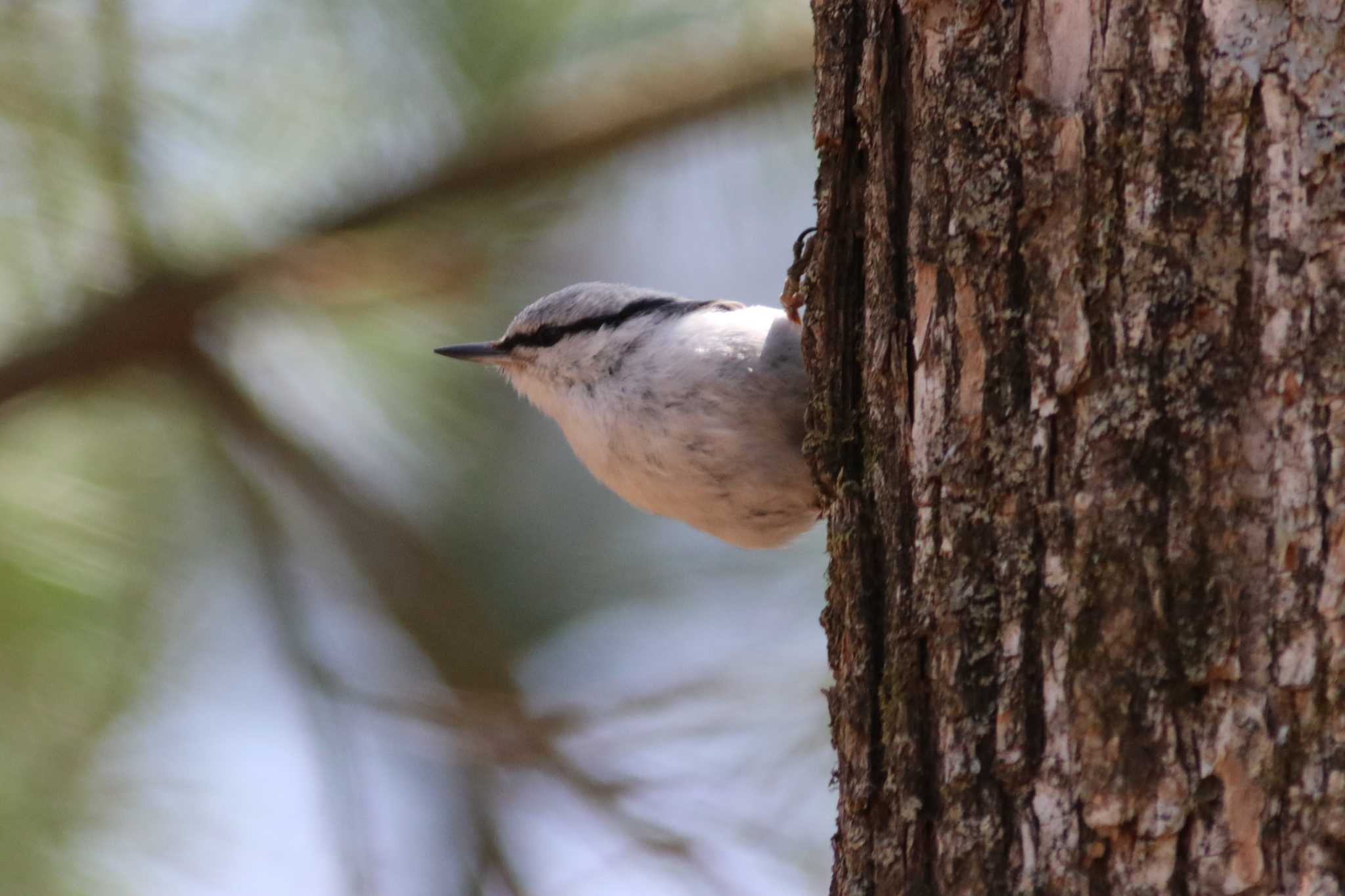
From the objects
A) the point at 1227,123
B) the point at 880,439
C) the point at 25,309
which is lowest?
the point at 880,439

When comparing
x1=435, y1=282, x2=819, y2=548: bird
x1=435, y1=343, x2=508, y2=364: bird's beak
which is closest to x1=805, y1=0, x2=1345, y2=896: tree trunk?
x1=435, y1=282, x2=819, y2=548: bird

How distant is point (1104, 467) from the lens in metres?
1.23

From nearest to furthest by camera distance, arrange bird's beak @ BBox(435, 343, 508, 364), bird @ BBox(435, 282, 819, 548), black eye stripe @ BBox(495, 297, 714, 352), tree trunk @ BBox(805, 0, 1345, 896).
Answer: tree trunk @ BBox(805, 0, 1345, 896) → bird @ BBox(435, 282, 819, 548) → black eye stripe @ BBox(495, 297, 714, 352) → bird's beak @ BBox(435, 343, 508, 364)

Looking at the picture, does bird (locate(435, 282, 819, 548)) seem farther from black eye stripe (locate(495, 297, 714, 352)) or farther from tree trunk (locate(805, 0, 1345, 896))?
tree trunk (locate(805, 0, 1345, 896))

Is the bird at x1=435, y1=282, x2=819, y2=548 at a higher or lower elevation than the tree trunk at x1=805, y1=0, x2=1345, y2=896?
higher

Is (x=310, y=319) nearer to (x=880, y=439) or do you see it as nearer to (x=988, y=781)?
(x=880, y=439)

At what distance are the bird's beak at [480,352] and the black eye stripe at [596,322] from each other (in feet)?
0.04

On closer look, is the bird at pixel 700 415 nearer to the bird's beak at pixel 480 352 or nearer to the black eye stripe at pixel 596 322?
the black eye stripe at pixel 596 322

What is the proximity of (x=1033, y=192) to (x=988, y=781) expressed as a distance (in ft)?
1.87

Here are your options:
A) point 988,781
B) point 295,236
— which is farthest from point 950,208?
point 295,236

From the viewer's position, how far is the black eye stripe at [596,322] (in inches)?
104

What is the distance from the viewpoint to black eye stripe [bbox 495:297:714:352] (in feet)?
8.63

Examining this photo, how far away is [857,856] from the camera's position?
4.52 ft

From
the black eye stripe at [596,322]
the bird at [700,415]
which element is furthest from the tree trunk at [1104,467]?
the black eye stripe at [596,322]
